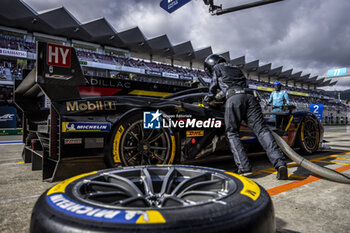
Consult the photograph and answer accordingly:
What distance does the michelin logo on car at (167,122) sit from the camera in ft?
8.96

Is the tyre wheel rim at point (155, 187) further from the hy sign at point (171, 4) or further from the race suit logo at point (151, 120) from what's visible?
the hy sign at point (171, 4)

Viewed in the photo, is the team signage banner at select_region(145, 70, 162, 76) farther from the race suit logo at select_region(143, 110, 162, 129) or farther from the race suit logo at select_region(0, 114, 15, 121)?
the race suit logo at select_region(143, 110, 162, 129)

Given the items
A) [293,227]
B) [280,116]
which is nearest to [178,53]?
[280,116]

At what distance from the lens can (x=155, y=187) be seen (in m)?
1.59

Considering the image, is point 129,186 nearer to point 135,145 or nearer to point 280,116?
point 135,145

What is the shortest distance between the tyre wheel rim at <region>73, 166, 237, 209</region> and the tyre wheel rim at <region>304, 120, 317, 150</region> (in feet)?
13.0

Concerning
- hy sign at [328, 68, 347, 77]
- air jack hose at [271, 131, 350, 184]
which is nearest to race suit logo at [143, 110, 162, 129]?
air jack hose at [271, 131, 350, 184]

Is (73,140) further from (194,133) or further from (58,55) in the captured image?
(194,133)

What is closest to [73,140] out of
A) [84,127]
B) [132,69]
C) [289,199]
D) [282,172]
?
[84,127]

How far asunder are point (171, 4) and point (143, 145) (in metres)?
8.34

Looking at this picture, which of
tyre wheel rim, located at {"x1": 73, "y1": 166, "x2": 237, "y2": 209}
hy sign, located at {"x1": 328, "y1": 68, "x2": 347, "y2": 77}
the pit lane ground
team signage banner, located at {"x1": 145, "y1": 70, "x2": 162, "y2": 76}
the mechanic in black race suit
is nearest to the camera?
tyre wheel rim, located at {"x1": 73, "y1": 166, "x2": 237, "y2": 209}

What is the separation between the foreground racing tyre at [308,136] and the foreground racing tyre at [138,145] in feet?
9.71

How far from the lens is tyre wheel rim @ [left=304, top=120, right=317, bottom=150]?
15.3 feet

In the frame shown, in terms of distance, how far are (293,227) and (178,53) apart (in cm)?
4682
